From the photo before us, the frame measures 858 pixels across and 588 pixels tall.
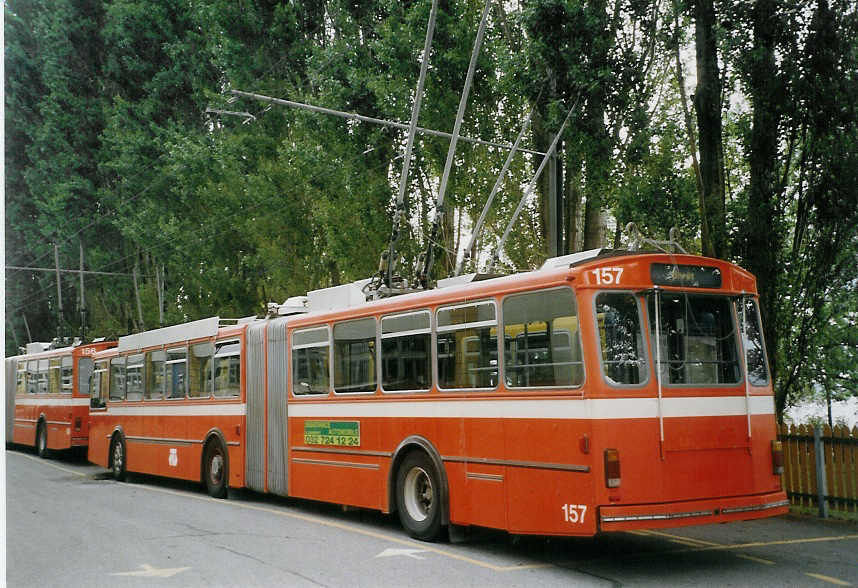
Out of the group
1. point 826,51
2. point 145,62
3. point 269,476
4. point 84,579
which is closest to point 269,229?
point 145,62

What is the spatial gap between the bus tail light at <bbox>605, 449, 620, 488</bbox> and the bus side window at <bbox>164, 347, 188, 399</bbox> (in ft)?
34.5

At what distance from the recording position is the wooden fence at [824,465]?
40.9 ft

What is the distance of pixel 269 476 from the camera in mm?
14641

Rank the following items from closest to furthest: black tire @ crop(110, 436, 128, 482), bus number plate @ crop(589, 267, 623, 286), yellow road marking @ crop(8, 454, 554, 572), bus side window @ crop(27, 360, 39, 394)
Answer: bus number plate @ crop(589, 267, 623, 286), yellow road marking @ crop(8, 454, 554, 572), black tire @ crop(110, 436, 128, 482), bus side window @ crop(27, 360, 39, 394)

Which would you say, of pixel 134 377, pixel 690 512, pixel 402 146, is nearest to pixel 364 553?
pixel 690 512

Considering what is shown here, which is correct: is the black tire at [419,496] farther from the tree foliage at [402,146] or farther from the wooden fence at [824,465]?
the tree foliage at [402,146]

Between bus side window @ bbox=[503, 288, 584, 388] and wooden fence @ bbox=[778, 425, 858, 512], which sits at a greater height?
bus side window @ bbox=[503, 288, 584, 388]

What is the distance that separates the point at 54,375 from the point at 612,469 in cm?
2101

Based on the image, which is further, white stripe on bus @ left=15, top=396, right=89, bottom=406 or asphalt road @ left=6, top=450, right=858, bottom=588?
white stripe on bus @ left=15, top=396, right=89, bottom=406

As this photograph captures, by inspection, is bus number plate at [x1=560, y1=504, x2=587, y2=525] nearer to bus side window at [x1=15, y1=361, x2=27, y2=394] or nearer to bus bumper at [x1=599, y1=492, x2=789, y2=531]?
bus bumper at [x1=599, y1=492, x2=789, y2=531]

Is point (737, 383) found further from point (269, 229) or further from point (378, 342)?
point (269, 229)

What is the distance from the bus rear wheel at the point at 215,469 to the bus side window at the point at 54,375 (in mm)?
10760

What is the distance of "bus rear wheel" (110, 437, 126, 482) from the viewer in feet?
66.3

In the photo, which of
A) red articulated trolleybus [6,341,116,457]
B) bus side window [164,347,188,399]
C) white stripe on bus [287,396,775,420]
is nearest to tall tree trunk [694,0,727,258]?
white stripe on bus [287,396,775,420]
